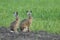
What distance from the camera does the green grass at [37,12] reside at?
15.1 m

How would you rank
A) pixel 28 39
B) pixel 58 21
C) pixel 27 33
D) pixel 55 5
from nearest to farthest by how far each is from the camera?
→ 1. pixel 28 39
2. pixel 27 33
3. pixel 58 21
4. pixel 55 5

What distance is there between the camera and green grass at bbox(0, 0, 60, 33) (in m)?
15.1

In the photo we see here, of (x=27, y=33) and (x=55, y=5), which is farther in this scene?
(x=55, y=5)

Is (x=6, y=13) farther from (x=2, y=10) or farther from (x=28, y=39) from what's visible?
(x=28, y=39)

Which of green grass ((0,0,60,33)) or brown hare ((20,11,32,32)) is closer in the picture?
→ brown hare ((20,11,32,32))

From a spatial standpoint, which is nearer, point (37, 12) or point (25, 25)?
point (25, 25)

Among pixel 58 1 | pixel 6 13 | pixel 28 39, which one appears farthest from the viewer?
pixel 58 1

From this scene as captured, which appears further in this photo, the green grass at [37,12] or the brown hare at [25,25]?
the green grass at [37,12]

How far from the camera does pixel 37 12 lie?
60.3 feet

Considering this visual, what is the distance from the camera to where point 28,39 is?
1145cm

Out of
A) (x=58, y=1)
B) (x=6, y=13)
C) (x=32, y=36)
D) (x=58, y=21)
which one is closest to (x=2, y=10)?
(x=6, y=13)

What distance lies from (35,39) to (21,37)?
50 centimetres

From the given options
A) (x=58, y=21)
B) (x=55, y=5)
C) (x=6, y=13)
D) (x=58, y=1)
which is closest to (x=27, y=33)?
(x=58, y=21)

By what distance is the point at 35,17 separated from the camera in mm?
17266
